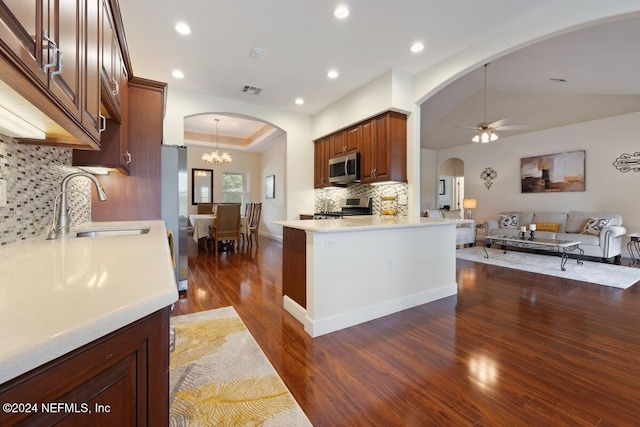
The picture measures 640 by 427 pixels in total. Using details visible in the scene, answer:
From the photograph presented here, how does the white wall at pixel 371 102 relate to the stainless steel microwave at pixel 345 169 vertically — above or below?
above

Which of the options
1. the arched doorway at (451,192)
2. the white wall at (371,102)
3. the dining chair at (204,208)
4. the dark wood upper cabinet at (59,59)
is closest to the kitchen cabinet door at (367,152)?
the white wall at (371,102)

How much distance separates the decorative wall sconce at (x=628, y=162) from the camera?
5203 mm

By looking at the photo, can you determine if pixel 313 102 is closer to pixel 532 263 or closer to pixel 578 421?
pixel 532 263

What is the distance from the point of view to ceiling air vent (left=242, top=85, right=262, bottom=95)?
15.5ft

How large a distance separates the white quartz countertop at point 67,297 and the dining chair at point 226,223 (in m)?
4.57

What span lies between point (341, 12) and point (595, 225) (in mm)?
5993

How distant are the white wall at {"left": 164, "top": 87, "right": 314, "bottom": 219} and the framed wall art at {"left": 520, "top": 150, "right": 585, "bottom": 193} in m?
5.38

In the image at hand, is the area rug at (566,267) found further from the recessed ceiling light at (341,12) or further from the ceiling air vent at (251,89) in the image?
the ceiling air vent at (251,89)

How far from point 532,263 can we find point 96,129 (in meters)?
6.18

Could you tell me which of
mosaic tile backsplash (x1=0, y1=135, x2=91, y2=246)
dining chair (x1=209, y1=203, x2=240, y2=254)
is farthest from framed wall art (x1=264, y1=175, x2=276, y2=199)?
mosaic tile backsplash (x1=0, y1=135, x2=91, y2=246)

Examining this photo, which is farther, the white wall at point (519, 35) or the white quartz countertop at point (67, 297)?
the white wall at point (519, 35)

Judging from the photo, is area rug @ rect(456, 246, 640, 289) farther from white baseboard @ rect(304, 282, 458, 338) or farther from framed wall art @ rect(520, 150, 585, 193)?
white baseboard @ rect(304, 282, 458, 338)

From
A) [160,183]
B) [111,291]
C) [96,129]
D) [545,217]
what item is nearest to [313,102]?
[160,183]

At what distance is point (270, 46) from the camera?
11.6 feet
